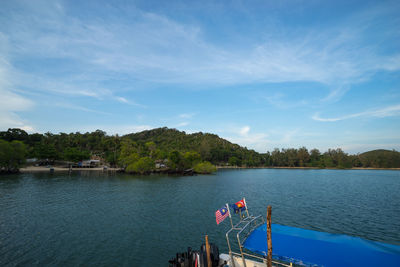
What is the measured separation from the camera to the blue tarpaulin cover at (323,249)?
301 inches

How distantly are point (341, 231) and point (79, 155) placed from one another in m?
122

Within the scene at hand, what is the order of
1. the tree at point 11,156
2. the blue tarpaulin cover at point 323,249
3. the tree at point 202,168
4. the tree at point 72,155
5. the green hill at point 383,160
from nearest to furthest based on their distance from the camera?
the blue tarpaulin cover at point 323,249 → the tree at point 11,156 → the tree at point 202,168 → the tree at point 72,155 → the green hill at point 383,160

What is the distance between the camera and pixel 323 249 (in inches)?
338

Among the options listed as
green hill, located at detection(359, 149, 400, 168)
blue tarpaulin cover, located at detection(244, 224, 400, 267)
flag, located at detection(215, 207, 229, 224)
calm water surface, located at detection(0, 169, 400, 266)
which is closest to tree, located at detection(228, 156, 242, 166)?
green hill, located at detection(359, 149, 400, 168)

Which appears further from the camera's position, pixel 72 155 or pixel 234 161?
pixel 234 161

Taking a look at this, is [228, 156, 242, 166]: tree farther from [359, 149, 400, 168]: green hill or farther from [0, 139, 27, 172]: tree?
[0, 139, 27, 172]: tree

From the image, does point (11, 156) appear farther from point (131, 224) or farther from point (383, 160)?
point (383, 160)

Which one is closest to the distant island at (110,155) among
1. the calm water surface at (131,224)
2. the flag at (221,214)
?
the calm water surface at (131,224)

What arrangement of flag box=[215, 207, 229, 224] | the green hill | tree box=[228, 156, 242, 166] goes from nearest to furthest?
flag box=[215, 207, 229, 224], the green hill, tree box=[228, 156, 242, 166]

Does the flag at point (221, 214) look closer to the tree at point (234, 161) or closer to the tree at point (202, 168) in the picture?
the tree at point (202, 168)

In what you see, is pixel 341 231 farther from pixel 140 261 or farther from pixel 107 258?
pixel 107 258

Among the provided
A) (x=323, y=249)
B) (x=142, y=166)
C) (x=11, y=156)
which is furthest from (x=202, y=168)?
(x=323, y=249)

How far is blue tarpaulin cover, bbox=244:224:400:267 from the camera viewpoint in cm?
764

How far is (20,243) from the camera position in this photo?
55.8ft
